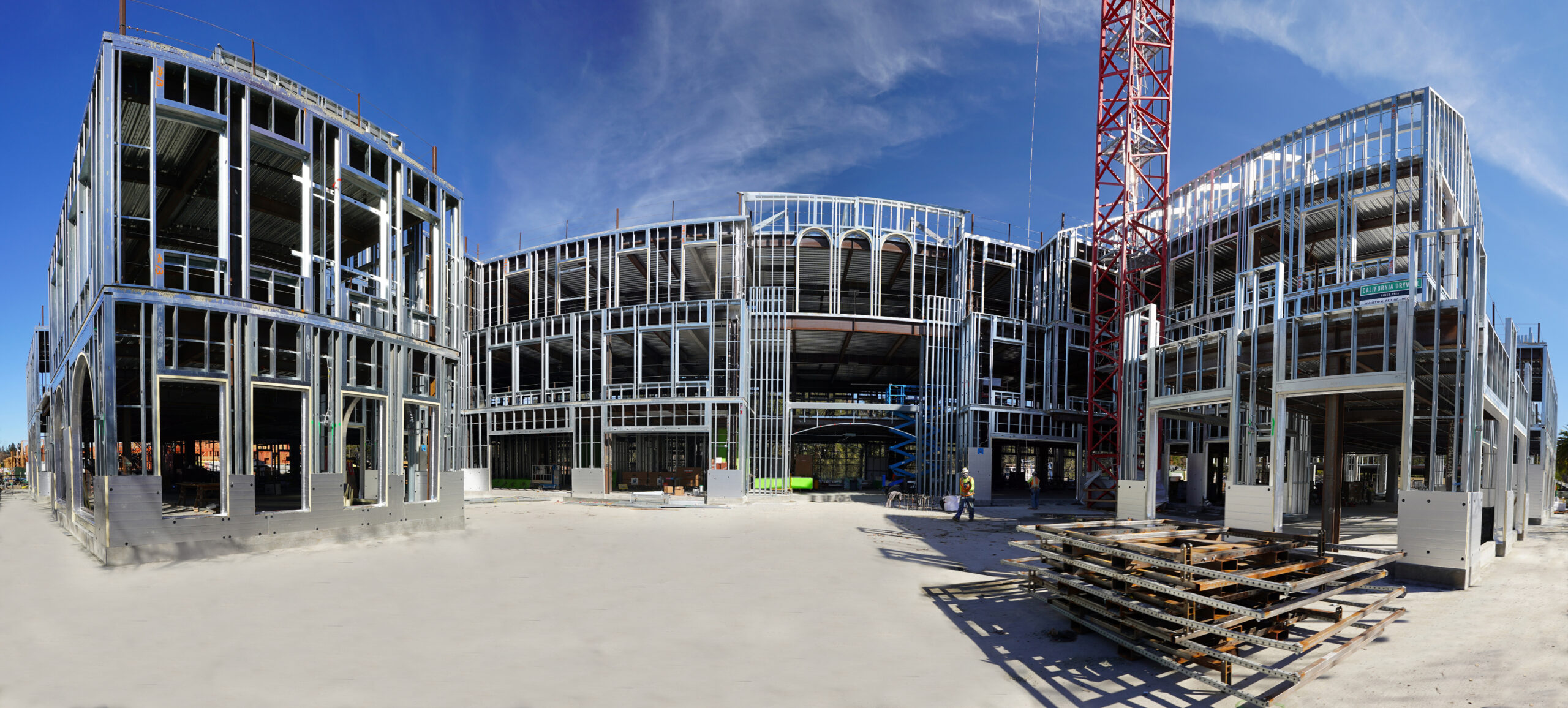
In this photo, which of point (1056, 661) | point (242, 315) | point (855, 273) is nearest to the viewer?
point (1056, 661)

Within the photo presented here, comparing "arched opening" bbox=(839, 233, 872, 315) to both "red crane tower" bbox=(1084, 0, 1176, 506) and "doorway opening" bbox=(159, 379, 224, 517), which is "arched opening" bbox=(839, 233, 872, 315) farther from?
"doorway opening" bbox=(159, 379, 224, 517)

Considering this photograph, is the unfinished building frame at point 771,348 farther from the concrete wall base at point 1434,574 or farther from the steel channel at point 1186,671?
the steel channel at point 1186,671

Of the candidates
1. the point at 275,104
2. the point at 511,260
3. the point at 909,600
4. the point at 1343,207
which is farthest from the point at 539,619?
the point at 511,260

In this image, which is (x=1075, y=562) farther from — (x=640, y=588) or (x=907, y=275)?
(x=907, y=275)

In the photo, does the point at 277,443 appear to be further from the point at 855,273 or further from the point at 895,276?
the point at 895,276

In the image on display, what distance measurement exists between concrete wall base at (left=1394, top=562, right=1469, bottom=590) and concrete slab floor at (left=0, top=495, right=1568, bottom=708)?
316 millimetres

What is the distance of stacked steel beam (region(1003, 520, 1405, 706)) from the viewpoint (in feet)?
25.0

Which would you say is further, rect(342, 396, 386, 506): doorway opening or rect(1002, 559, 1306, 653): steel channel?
rect(342, 396, 386, 506): doorway opening

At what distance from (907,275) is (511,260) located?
27366 millimetres

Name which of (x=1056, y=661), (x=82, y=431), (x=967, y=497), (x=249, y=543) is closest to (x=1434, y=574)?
(x=1056, y=661)

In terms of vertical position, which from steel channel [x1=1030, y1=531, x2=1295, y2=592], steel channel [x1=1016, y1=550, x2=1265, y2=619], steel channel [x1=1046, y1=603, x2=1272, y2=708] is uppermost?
steel channel [x1=1030, y1=531, x2=1295, y2=592]

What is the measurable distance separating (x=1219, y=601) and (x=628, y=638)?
7435mm

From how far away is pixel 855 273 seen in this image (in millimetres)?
42938

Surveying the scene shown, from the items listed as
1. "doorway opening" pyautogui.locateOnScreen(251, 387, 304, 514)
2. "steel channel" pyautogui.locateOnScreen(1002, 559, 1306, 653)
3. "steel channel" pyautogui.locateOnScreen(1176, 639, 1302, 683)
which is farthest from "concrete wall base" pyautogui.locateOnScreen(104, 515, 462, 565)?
"steel channel" pyautogui.locateOnScreen(1176, 639, 1302, 683)
